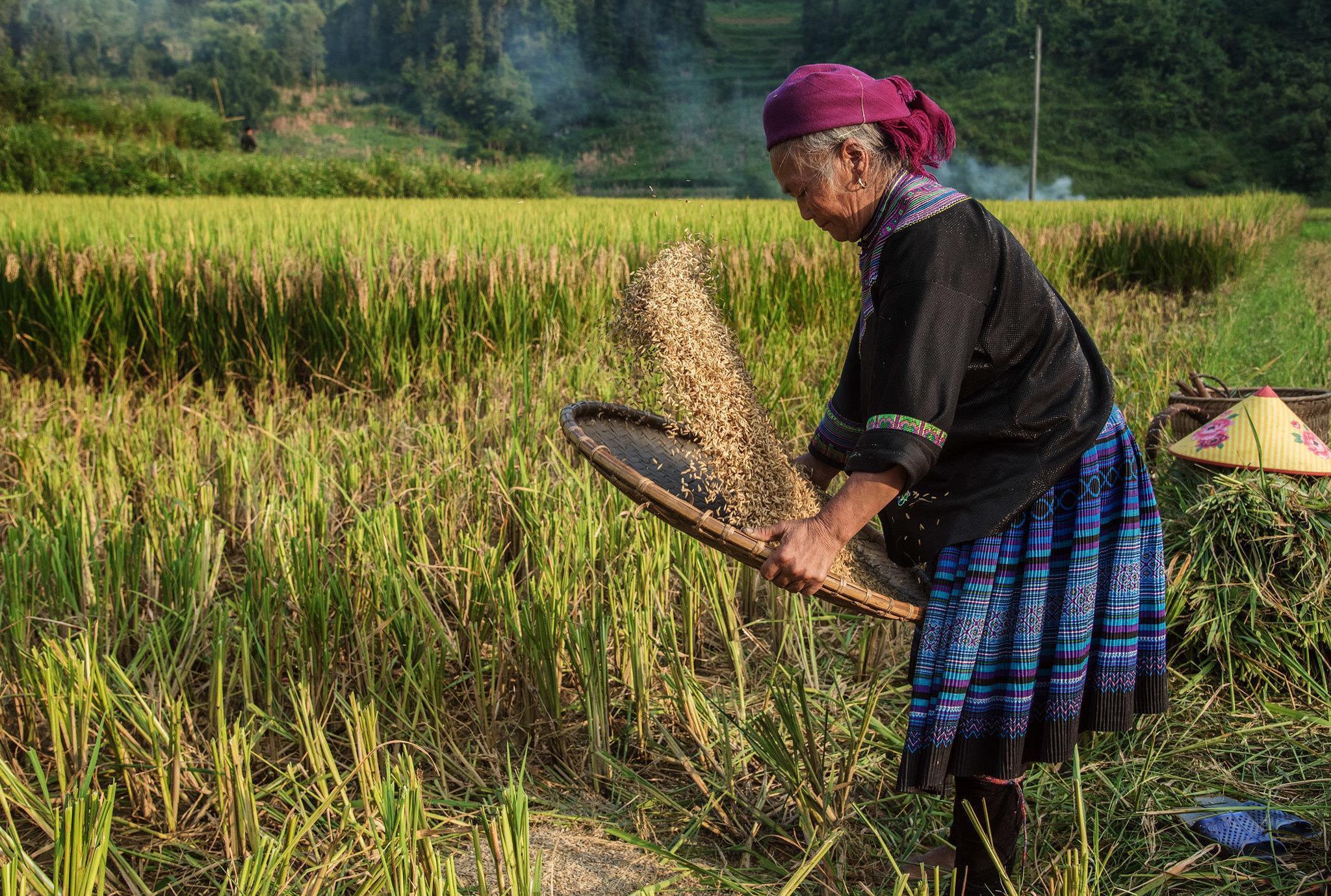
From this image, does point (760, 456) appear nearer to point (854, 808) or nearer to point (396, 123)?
point (854, 808)

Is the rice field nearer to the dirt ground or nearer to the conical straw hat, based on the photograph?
the dirt ground

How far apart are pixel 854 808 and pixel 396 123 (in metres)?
48.8

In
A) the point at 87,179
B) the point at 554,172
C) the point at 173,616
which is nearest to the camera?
the point at 173,616

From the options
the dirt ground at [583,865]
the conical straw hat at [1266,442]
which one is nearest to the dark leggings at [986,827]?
the dirt ground at [583,865]

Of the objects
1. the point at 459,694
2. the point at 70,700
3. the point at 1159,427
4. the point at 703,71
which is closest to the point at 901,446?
the point at 459,694

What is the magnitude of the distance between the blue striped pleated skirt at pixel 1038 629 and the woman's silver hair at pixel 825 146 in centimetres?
55

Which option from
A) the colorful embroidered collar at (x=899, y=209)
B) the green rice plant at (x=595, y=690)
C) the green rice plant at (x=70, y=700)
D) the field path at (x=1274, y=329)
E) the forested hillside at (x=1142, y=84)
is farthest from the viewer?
the forested hillside at (x=1142, y=84)

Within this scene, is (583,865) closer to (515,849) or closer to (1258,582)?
(515,849)

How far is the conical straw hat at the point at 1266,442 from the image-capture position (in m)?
2.35

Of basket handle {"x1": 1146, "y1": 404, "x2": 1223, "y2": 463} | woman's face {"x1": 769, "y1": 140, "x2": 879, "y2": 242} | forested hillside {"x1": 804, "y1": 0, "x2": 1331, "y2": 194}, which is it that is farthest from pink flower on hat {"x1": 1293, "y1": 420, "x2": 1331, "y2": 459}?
forested hillside {"x1": 804, "y1": 0, "x2": 1331, "y2": 194}

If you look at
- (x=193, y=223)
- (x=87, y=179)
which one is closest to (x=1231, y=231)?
(x=193, y=223)

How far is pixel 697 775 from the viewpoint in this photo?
1.85 metres

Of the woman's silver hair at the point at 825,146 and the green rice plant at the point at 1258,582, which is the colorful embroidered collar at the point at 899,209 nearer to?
the woman's silver hair at the point at 825,146

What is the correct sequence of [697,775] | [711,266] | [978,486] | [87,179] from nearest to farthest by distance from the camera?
[978,486]
[711,266]
[697,775]
[87,179]
